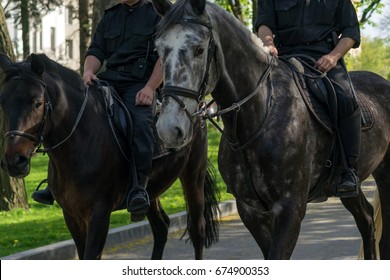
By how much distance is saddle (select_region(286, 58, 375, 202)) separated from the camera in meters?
6.84

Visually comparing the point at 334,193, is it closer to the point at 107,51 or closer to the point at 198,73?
the point at 198,73

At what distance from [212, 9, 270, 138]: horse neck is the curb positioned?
14.2 ft

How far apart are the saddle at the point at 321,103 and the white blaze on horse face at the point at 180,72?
1342 mm

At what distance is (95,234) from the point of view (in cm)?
754

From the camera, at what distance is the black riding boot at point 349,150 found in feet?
22.9

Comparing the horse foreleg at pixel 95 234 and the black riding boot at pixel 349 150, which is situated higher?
the black riding boot at pixel 349 150

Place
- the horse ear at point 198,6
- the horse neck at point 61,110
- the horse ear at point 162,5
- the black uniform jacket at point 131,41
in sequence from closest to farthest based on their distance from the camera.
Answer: the horse ear at point 198,6, the horse ear at point 162,5, the horse neck at point 61,110, the black uniform jacket at point 131,41

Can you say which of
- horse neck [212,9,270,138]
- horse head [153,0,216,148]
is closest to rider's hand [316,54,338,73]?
horse neck [212,9,270,138]

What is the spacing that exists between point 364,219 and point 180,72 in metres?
3.53

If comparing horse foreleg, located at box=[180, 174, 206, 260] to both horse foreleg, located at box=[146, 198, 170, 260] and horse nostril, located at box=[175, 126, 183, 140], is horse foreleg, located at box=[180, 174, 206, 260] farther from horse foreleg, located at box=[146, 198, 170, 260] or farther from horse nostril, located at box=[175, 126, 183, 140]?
horse nostril, located at box=[175, 126, 183, 140]

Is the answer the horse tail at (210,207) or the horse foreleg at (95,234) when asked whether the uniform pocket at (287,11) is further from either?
the horse tail at (210,207)

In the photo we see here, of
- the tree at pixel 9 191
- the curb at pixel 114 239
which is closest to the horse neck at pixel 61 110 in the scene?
the curb at pixel 114 239

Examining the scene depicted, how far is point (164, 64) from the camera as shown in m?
5.51

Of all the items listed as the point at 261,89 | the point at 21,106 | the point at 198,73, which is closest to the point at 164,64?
the point at 198,73
